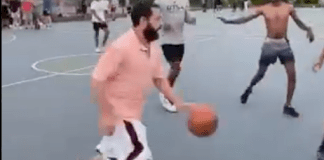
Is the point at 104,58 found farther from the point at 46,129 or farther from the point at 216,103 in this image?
the point at 216,103

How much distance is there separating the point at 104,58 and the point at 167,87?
722 mm

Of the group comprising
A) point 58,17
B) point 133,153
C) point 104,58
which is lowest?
point 58,17

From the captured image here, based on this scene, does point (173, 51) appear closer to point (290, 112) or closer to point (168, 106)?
point (168, 106)

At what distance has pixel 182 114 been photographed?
8.20 m

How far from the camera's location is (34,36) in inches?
891

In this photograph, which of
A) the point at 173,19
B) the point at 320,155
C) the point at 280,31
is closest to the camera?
the point at 320,155

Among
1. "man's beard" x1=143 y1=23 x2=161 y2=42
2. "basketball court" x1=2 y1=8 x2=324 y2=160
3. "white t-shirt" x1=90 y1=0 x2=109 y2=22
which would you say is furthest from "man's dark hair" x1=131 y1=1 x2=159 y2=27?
"white t-shirt" x1=90 y1=0 x2=109 y2=22

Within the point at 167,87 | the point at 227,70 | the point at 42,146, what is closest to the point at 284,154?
the point at 167,87

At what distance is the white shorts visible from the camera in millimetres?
4105

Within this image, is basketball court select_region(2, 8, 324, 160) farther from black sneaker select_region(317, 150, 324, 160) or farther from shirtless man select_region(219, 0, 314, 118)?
shirtless man select_region(219, 0, 314, 118)

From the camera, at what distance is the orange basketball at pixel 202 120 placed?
14.2 ft

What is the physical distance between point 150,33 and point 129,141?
81 centimetres

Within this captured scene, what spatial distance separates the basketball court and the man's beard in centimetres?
221

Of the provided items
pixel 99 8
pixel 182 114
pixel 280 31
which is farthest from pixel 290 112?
pixel 99 8
